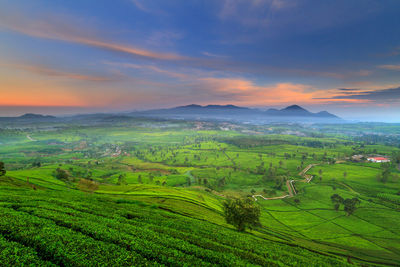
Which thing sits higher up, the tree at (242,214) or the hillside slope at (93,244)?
the hillside slope at (93,244)

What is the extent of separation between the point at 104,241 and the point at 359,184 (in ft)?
742

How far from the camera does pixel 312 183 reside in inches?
6732

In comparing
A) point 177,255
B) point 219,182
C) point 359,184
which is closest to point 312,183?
point 359,184

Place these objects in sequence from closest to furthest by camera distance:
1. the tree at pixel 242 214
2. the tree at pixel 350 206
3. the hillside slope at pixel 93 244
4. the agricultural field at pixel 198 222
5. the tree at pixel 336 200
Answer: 1. the hillside slope at pixel 93 244
2. the agricultural field at pixel 198 222
3. the tree at pixel 242 214
4. the tree at pixel 350 206
5. the tree at pixel 336 200

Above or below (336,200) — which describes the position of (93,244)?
above

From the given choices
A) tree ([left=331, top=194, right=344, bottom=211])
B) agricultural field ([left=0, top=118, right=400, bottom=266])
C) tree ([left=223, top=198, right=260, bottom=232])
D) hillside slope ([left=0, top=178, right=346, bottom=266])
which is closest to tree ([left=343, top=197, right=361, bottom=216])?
Answer: agricultural field ([left=0, top=118, right=400, bottom=266])

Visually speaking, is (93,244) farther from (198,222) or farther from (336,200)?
(336,200)

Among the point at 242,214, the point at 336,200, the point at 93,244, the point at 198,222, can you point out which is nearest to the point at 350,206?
the point at 336,200

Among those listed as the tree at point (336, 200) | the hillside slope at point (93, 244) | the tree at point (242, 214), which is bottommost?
the tree at point (336, 200)

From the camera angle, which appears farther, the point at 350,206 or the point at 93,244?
the point at 350,206

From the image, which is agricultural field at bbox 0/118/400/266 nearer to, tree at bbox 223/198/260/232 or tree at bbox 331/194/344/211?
tree at bbox 331/194/344/211

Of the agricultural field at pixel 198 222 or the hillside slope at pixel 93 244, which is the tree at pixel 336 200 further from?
the hillside slope at pixel 93 244

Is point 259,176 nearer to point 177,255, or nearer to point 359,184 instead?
point 359,184

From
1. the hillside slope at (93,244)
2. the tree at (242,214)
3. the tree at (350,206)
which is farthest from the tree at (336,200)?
the hillside slope at (93,244)
